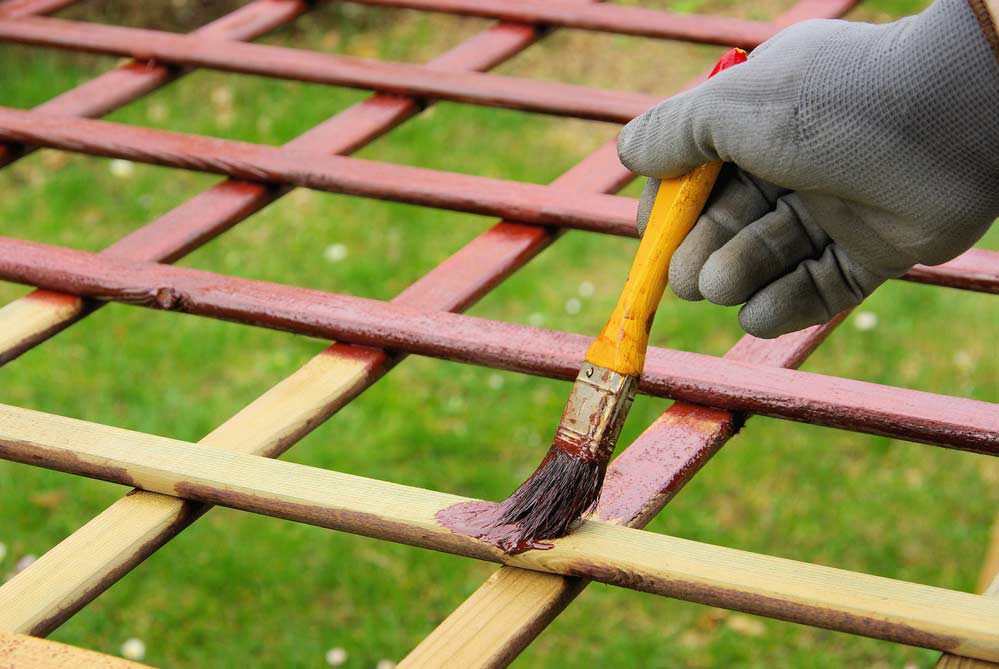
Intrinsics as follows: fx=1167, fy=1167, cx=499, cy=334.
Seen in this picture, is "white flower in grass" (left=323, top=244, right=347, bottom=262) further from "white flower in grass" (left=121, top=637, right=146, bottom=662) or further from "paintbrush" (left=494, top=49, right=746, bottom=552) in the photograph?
"paintbrush" (left=494, top=49, right=746, bottom=552)

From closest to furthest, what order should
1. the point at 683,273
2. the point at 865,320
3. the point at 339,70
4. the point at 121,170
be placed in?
the point at 683,273 < the point at 339,70 < the point at 865,320 < the point at 121,170

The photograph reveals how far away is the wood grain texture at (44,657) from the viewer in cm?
106

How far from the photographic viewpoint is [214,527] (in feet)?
8.66

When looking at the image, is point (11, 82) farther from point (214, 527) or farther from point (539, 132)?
point (214, 527)

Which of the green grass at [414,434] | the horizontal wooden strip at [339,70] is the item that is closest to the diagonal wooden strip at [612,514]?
the horizontal wooden strip at [339,70]

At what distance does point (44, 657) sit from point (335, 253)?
2398 mm

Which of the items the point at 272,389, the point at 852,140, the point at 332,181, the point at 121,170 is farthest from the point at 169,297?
the point at 121,170

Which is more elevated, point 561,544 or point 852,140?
point 852,140

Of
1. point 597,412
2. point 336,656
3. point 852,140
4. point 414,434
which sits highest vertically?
point 852,140

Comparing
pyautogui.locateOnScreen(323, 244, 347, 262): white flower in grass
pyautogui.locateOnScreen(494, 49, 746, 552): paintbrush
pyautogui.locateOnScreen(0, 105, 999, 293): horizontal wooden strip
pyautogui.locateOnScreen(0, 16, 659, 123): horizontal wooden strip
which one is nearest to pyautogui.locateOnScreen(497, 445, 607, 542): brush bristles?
pyautogui.locateOnScreen(494, 49, 746, 552): paintbrush

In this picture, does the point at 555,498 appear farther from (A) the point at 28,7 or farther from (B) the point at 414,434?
(A) the point at 28,7

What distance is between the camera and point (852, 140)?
3.82ft

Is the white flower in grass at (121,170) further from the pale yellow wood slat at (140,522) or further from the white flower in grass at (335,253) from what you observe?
the pale yellow wood slat at (140,522)

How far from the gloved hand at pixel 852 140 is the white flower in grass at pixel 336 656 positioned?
1300 mm
